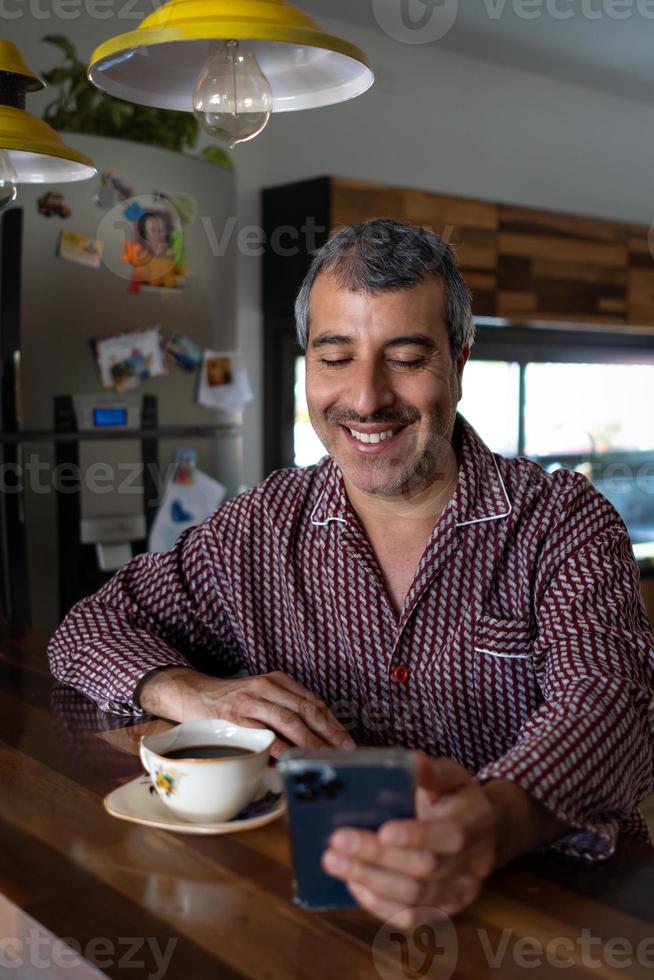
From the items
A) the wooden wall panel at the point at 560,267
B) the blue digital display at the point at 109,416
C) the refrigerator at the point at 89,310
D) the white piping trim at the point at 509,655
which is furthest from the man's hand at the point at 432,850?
the wooden wall panel at the point at 560,267

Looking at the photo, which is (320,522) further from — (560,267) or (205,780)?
(560,267)

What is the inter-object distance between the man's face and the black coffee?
20.5 inches

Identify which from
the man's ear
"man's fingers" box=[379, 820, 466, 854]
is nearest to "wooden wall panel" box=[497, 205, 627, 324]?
the man's ear

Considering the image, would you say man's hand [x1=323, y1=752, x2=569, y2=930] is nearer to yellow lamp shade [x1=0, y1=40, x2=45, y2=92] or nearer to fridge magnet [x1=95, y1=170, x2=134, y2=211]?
yellow lamp shade [x1=0, y1=40, x2=45, y2=92]

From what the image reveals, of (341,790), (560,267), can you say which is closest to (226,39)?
(341,790)

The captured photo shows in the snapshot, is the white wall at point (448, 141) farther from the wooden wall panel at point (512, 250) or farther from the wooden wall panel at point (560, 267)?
the wooden wall panel at point (560, 267)

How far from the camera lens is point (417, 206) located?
377 cm

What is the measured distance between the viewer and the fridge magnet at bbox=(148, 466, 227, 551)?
2.96 meters

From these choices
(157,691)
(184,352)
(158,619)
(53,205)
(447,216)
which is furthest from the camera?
(447,216)

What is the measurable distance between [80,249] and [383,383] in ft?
5.14

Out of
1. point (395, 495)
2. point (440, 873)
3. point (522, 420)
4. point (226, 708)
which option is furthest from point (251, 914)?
point (522, 420)

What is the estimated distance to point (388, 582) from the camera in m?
1.53

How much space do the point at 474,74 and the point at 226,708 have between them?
3902 millimetres
